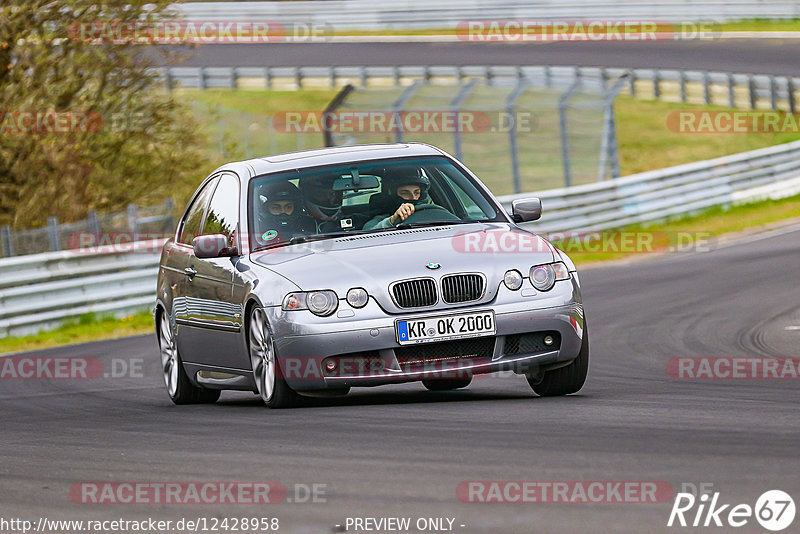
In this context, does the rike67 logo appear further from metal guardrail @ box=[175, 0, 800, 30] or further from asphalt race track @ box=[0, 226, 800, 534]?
metal guardrail @ box=[175, 0, 800, 30]

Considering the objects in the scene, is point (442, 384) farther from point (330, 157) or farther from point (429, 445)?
point (429, 445)

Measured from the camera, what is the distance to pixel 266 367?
29.1 feet

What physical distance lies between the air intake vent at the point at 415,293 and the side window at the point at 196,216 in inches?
105

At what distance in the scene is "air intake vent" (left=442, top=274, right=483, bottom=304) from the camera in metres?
8.44

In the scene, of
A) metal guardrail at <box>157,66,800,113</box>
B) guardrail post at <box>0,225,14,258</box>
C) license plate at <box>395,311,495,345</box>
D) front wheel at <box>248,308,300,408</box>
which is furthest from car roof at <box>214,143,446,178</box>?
metal guardrail at <box>157,66,800,113</box>

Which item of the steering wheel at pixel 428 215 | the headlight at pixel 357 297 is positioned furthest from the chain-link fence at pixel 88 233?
the headlight at pixel 357 297

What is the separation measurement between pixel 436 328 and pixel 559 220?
16810 millimetres

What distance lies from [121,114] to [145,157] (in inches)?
31.5

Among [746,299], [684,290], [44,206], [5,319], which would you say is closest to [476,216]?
[746,299]

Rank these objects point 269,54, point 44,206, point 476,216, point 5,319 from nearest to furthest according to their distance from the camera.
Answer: point 476,216
point 5,319
point 44,206
point 269,54

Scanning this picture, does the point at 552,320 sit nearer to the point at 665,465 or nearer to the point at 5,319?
the point at 665,465

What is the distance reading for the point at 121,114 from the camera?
24.5m

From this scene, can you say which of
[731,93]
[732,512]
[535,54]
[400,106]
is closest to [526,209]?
[732,512]

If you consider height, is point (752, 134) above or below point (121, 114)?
below
